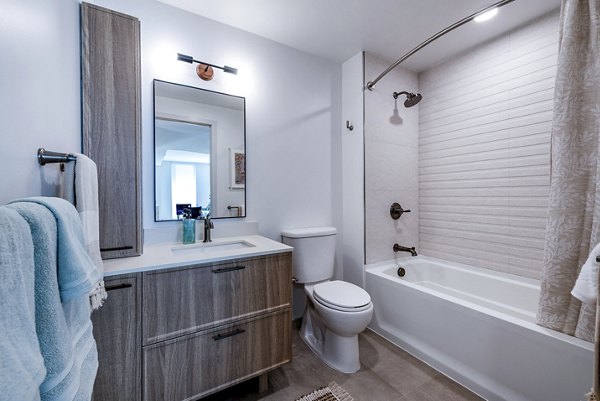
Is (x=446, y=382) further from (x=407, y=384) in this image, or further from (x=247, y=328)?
(x=247, y=328)

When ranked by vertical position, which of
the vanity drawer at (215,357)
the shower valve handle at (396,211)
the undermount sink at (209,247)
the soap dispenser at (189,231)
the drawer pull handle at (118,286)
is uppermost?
the shower valve handle at (396,211)

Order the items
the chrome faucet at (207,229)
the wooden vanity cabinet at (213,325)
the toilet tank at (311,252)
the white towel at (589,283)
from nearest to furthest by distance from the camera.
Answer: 1. the white towel at (589,283)
2. the wooden vanity cabinet at (213,325)
3. the chrome faucet at (207,229)
4. the toilet tank at (311,252)

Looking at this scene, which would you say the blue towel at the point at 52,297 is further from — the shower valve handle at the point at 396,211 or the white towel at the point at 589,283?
the shower valve handle at the point at 396,211

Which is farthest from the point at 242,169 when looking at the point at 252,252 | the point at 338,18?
the point at 338,18

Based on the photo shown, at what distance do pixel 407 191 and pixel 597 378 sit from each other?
1.87 metres

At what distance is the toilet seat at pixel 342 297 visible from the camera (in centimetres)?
158

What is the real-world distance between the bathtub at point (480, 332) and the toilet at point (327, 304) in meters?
0.44

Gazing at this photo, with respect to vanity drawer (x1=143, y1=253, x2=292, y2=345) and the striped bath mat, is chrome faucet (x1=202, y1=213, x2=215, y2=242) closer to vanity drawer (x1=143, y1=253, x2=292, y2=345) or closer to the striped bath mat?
vanity drawer (x1=143, y1=253, x2=292, y2=345)

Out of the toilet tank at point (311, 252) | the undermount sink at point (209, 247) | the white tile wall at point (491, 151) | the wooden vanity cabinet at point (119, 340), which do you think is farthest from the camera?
the toilet tank at point (311, 252)

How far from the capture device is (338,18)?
70.6 inches

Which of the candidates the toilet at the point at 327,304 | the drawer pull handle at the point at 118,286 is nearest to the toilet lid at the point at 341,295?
the toilet at the point at 327,304

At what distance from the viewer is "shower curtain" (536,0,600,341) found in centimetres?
119

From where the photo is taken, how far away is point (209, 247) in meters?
1.67

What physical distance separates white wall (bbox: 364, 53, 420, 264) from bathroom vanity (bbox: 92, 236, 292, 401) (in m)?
1.14
